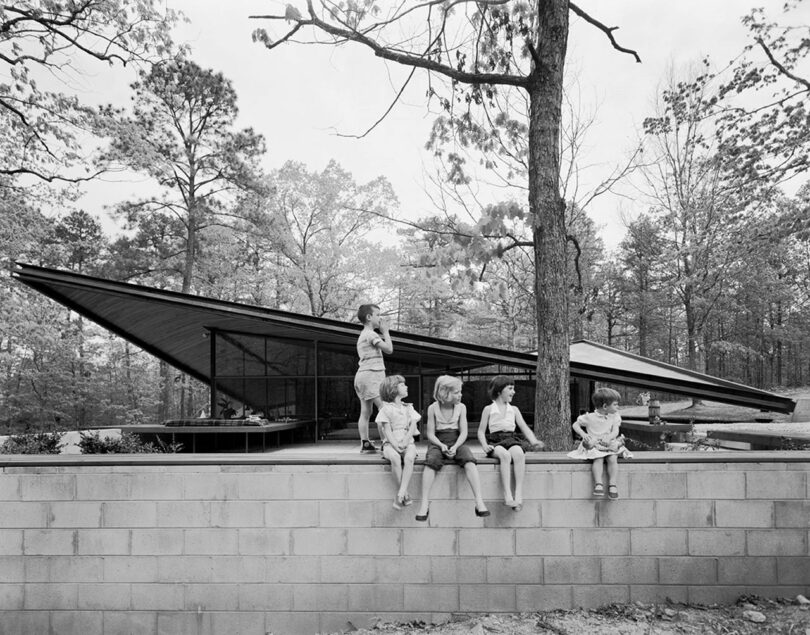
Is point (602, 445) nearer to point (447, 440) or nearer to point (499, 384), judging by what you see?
point (499, 384)

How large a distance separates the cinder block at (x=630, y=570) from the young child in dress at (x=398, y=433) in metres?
1.94

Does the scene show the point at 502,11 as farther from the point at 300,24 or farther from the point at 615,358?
the point at 615,358

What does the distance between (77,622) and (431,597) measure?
341 centimetres

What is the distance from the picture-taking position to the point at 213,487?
5523mm

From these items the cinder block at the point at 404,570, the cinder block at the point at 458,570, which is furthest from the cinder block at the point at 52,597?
the cinder block at the point at 458,570

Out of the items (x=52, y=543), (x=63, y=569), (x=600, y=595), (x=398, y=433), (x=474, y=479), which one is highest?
(x=398, y=433)

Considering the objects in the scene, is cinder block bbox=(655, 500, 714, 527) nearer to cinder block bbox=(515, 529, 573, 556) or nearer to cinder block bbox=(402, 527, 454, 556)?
cinder block bbox=(515, 529, 573, 556)

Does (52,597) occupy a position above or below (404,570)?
below

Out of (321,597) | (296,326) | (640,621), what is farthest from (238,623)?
(296,326)

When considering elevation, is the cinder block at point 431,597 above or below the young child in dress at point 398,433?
below

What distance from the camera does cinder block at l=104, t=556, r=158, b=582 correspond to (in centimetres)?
552

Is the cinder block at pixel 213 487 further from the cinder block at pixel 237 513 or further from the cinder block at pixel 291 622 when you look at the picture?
the cinder block at pixel 291 622

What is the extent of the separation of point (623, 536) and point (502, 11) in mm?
7332

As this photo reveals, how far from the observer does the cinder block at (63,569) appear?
5.55m
